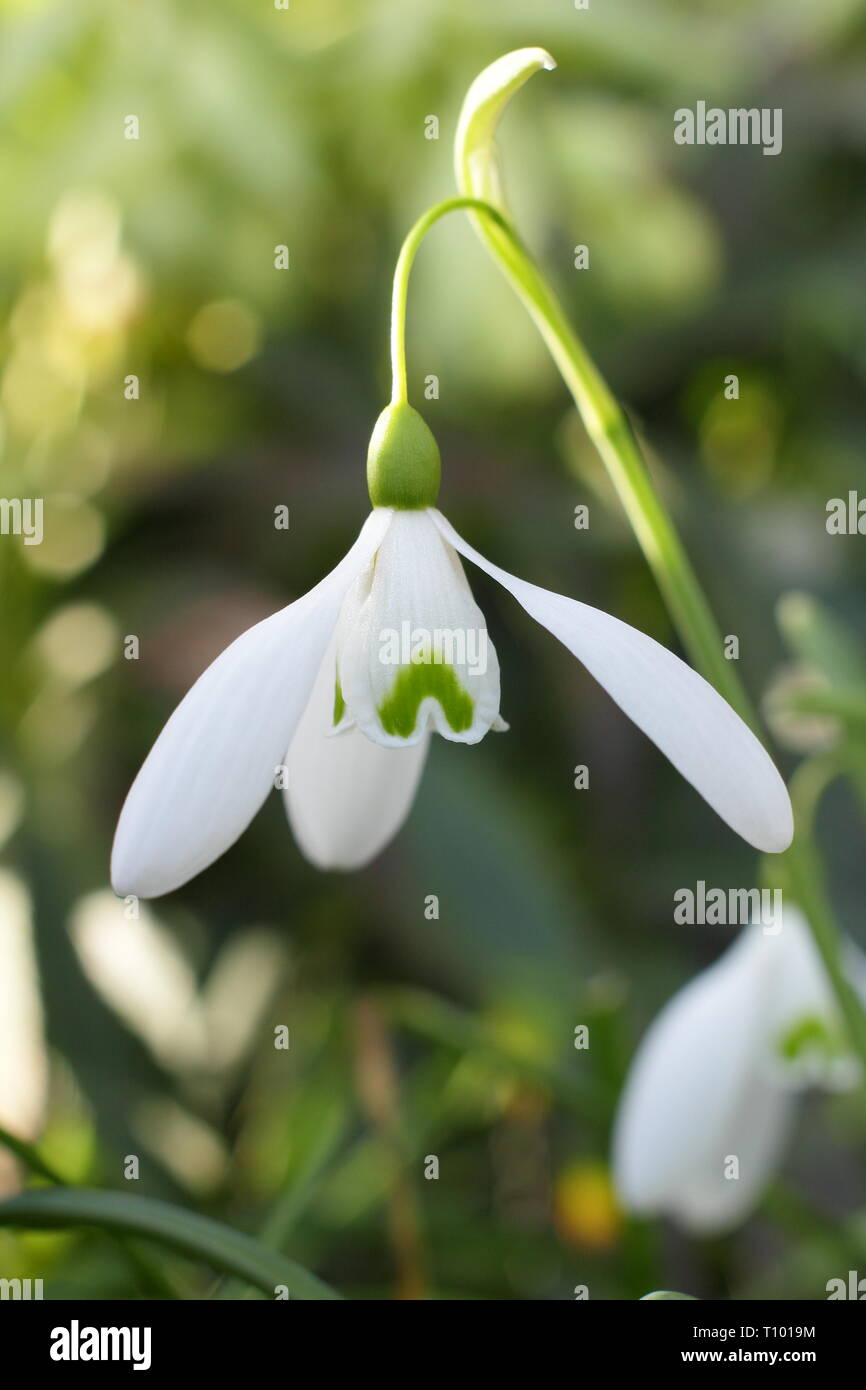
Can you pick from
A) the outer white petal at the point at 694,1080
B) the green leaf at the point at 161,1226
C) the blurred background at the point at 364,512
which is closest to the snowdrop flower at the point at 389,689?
the green leaf at the point at 161,1226

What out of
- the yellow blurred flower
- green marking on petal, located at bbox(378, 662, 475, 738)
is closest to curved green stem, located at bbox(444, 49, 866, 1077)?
green marking on petal, located at bbox(378, 662, 475, 738)

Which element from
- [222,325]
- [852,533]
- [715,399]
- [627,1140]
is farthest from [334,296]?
[627,1140]

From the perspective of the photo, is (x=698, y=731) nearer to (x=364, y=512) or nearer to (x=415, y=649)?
(x=415, y=649)

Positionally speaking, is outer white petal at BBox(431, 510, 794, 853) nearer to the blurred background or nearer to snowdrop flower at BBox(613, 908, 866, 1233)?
snowdrop flower at BBox(613, 908, 866, 1233)

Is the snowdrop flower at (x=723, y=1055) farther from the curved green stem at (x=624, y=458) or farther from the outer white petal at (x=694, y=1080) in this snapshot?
the curved green stem at (x=624, y=458)

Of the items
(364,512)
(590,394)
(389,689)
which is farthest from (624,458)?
(364,512)

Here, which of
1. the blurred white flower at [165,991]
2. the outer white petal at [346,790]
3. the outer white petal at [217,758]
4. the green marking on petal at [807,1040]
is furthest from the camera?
the blurred white flower at [165,991]
